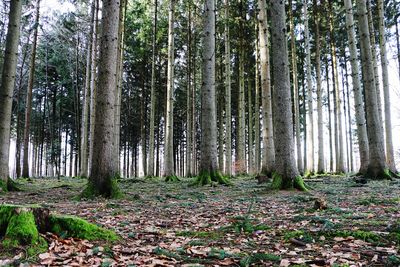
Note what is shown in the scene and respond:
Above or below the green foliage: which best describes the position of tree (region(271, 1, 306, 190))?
above

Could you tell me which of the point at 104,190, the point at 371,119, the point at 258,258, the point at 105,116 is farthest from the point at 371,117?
the point at 258,258

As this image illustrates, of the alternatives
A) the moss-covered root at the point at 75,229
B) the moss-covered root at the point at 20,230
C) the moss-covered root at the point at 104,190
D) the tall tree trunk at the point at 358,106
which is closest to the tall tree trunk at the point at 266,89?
the tall tree trunk at the point at 358,106

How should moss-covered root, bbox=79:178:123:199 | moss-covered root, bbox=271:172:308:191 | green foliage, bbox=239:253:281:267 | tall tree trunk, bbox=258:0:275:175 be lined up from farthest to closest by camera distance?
tall tree trunk, bbox=258:0:275:175
moss-covered root, bbox=271:172:308:191
moss-covered root, bbox=79:178:123:199
green foliage, bbox=239:253:281:267

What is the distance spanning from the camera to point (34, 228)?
10.1 ft

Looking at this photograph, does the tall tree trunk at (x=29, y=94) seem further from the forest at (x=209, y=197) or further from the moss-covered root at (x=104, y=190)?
the moss-covered root at (x=104, y=190)

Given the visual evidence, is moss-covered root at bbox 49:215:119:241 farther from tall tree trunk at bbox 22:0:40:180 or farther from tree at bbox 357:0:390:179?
tall tree trunk at bbox 22:0:40:180

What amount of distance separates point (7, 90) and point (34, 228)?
6963 mm

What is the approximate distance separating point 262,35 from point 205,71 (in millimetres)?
3523

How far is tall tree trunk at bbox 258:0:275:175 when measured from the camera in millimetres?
12531

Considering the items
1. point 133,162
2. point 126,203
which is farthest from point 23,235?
point 133,162

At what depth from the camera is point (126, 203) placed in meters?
6.63

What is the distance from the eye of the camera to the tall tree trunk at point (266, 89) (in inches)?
493

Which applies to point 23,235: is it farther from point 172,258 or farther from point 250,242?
point 250,242

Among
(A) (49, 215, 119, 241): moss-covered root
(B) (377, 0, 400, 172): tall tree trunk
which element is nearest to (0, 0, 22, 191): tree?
(A) (49, 215, 119, 241): moss-covered root
